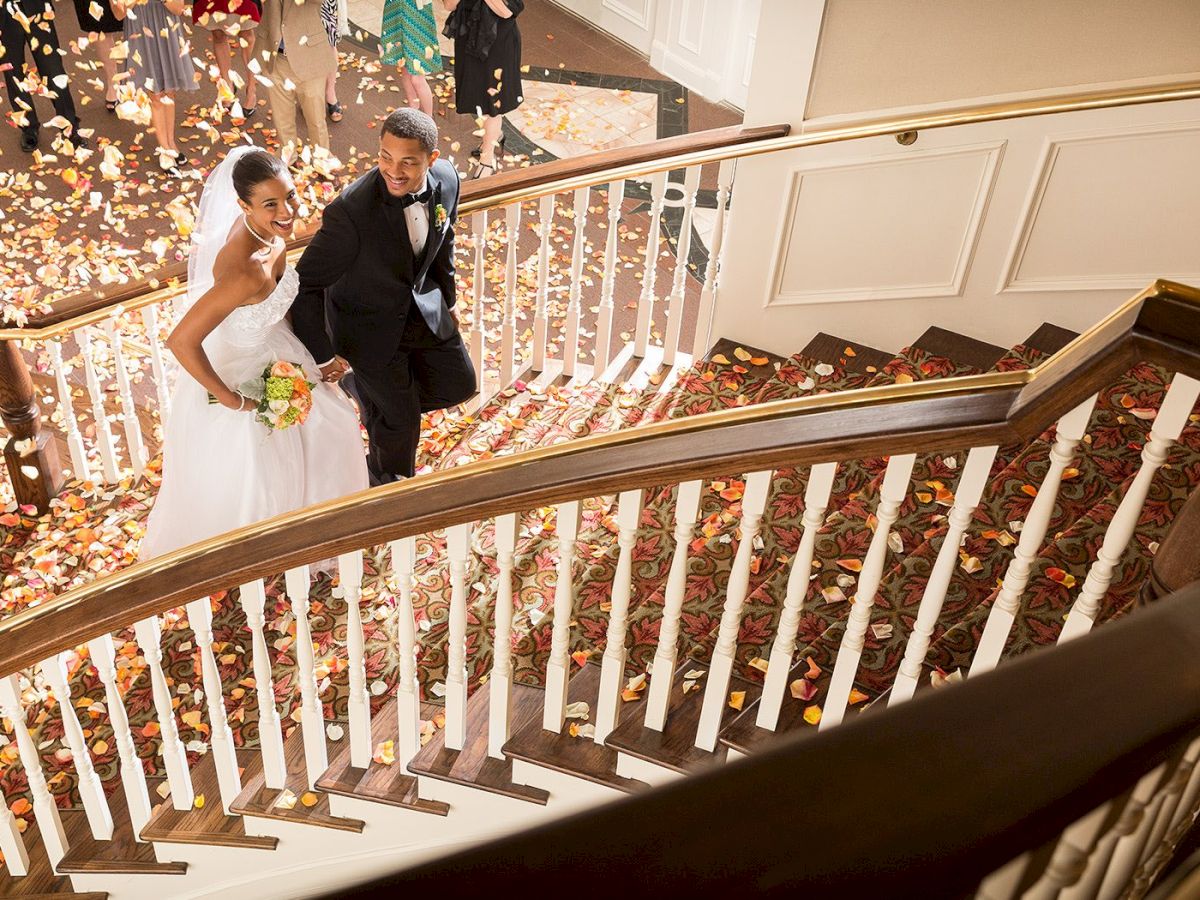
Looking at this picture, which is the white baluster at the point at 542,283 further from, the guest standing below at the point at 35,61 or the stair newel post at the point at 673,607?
the guest standing below at the point at 35,61

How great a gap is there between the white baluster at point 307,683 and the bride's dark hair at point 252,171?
4.28 feet

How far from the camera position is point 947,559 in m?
1.97

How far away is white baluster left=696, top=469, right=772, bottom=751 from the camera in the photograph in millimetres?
1982

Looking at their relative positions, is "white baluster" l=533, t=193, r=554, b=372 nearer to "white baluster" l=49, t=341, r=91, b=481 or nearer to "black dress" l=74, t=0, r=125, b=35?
"white baluster" l=49, t=341, r=91, b=481

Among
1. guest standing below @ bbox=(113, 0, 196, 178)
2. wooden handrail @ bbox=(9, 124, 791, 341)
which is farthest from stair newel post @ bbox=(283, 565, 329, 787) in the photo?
guest standing below @ bbox=(113, 0, 196, 178)

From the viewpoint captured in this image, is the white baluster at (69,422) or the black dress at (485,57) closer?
the white baluster at (69,422)

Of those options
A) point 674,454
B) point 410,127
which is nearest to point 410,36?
point 410,127

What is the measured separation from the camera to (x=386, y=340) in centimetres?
381

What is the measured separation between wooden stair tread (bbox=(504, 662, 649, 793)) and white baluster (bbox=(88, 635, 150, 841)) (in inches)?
39.0

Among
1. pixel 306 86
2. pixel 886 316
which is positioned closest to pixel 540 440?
pixel 886 316

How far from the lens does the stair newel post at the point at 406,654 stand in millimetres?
2346

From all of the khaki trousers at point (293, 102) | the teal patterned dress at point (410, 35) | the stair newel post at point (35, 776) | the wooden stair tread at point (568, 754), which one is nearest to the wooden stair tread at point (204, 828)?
the stair newel post at point (35, 776)

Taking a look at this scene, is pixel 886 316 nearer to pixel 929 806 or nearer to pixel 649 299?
pixel 649 299

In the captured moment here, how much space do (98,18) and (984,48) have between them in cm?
504
